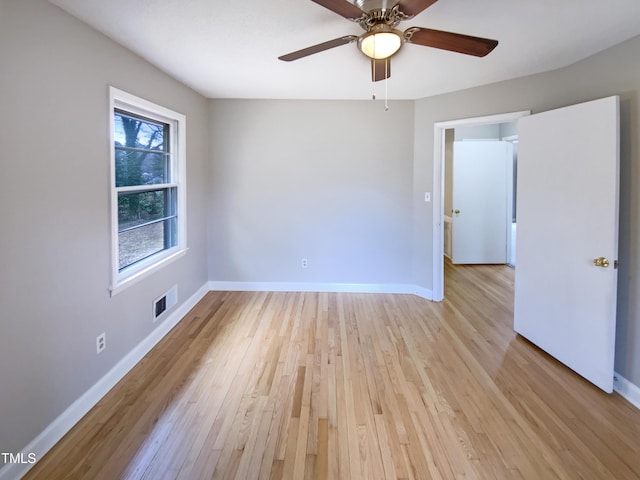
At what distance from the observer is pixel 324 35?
2295 mm

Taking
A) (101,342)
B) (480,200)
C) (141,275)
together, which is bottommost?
(101,342)

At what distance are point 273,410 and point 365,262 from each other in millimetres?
2567

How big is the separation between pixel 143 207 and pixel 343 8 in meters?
2.26

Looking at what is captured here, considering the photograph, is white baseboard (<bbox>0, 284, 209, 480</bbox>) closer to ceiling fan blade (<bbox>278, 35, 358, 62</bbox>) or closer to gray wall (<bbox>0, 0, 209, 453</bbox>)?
gray wall (<bbox>0, 0, 209, 453</bbox>)

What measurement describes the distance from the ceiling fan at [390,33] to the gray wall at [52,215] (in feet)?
4.23

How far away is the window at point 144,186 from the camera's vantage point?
2578 mm

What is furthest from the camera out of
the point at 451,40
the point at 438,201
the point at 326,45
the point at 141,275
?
the point at 438,201

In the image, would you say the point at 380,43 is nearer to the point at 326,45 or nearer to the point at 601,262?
the point at 326,45

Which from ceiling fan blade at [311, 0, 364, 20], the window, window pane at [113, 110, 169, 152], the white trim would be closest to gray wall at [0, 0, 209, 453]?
the window

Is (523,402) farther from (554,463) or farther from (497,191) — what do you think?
(497,191)

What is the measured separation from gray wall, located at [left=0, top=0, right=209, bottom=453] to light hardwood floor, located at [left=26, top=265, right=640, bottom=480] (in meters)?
0.32

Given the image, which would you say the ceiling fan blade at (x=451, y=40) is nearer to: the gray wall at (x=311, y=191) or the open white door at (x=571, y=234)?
the open white door at (x=571, y=234)

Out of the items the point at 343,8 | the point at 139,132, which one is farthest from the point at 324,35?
the point at 139,132

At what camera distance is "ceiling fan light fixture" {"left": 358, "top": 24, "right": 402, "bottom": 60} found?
1843mm
